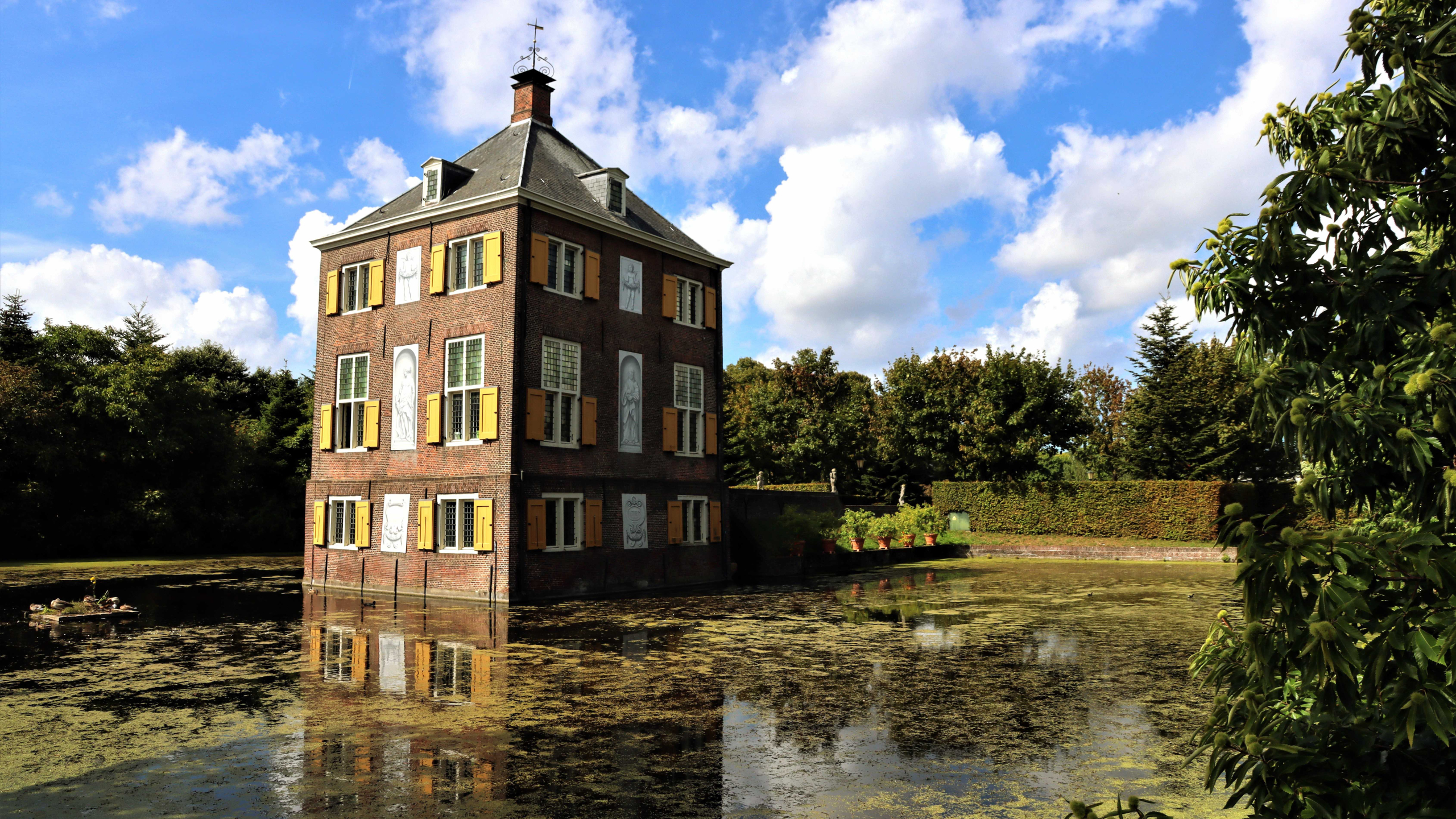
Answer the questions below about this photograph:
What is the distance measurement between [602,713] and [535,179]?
16.4 metres

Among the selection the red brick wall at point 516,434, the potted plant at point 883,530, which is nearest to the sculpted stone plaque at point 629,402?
the red brick wall at point 516,434

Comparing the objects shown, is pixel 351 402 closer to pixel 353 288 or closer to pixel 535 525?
pixel 353 288

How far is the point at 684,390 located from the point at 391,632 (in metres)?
11.8

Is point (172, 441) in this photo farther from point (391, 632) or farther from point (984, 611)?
point (984, 611)

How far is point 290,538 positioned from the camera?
135 feet

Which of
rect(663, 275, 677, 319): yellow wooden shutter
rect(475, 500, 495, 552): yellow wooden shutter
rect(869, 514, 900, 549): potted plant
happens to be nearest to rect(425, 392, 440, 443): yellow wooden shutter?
rect(475, 500, 495, 552): yellow wooden shutter

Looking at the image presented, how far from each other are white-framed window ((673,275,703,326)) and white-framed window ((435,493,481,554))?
24.5 ft

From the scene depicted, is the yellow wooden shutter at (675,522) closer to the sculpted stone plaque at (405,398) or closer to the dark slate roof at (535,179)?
the sculpted stone plaque at (405,398)

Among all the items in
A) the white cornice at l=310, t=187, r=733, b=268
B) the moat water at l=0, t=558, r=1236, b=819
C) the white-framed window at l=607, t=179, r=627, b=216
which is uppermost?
the white-framed window at l=607, t=179, r=627, b=216

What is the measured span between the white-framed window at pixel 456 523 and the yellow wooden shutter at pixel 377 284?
540 centimetres

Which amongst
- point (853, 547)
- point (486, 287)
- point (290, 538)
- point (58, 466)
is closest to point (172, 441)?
point (58, 466)

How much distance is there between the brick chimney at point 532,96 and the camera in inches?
1002

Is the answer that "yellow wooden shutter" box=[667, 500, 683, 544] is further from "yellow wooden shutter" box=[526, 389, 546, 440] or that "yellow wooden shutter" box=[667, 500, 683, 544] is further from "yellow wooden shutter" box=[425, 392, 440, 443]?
"yellow wooden shutter" box=[425, 392, 440, 443]

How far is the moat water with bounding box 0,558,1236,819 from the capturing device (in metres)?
6.26
